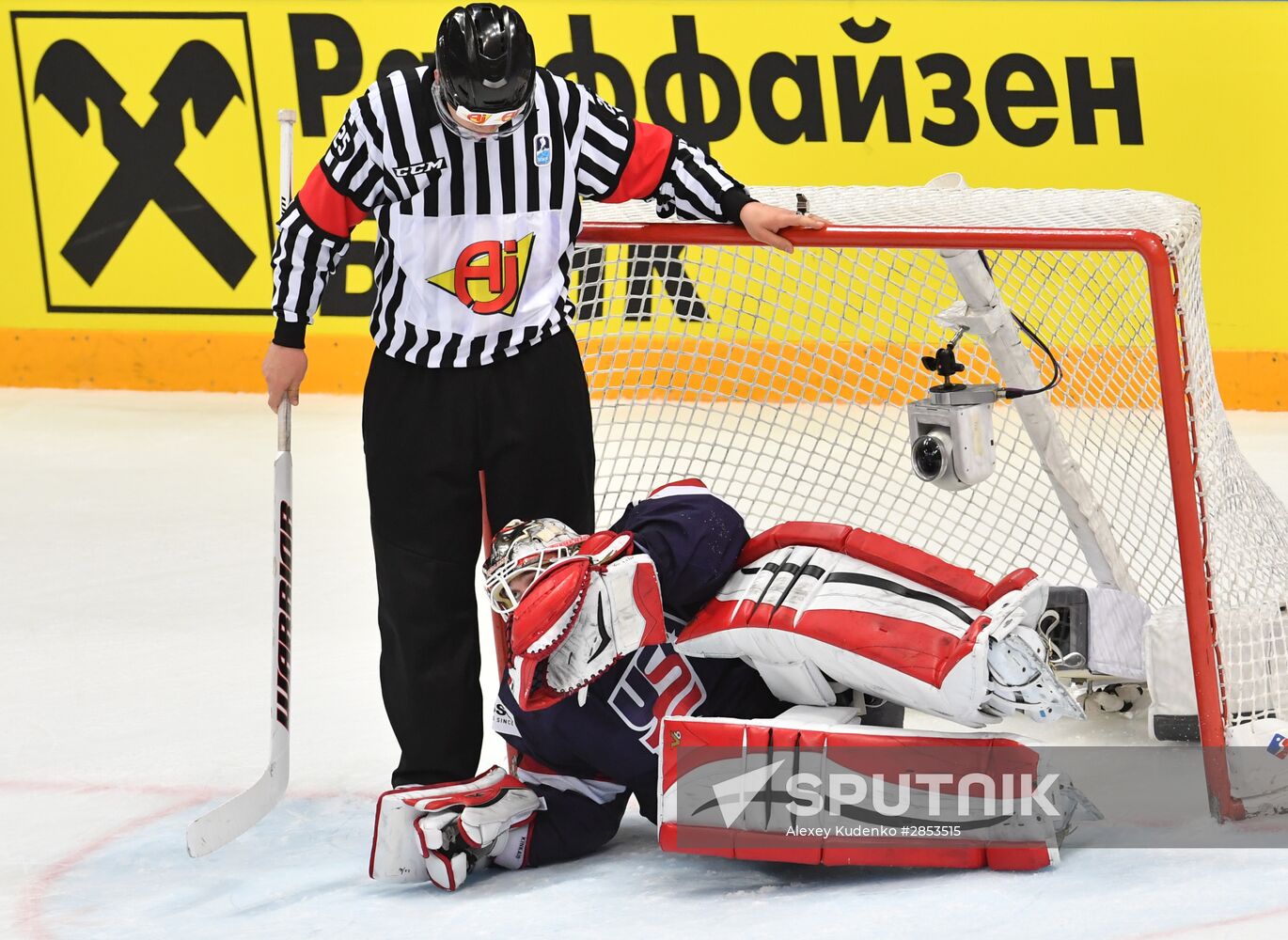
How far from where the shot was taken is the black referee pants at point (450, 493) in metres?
2.43

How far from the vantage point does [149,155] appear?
6.30 metres

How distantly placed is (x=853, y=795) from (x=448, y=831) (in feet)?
1.72

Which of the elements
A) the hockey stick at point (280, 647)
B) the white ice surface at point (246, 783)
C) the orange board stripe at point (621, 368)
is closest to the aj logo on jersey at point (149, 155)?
the orange board stripe at point (621, 368)

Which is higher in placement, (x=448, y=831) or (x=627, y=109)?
(x=627, y=109)

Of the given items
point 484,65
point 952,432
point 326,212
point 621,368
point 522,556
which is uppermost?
point 484,65

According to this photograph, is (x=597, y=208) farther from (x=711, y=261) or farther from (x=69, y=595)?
(x=69, y=595)

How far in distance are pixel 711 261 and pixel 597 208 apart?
1.27 ft

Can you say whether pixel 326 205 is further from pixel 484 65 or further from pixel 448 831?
→ pixel 448 831

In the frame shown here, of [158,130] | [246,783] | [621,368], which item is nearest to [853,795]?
[621,368]

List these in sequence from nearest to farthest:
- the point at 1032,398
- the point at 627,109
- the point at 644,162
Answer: the point at 644,162 < the point at 1032,398 < the point at 627,109

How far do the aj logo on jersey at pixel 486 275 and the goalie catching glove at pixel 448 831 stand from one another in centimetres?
64

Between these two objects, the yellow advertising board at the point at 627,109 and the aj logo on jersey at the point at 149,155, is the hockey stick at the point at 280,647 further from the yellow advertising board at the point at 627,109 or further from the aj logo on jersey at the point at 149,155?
the aj logo on jersey at the point at 149,155

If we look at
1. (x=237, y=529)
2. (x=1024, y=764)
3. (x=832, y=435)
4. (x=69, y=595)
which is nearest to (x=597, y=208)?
(x=832, y=435)

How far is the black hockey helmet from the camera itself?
86.9 inches
